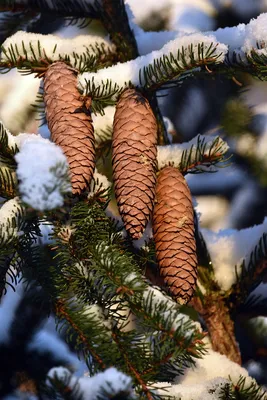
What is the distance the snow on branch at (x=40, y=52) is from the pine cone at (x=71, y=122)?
2cm

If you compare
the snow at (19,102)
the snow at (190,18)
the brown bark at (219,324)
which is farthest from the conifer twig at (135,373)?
the snow at (190,18)

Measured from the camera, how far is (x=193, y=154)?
1.04 metres

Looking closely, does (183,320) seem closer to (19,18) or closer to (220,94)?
(220,94)

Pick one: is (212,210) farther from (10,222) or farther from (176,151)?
(10,222)

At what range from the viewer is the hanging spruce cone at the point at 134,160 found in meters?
0.91

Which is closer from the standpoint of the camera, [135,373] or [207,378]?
[135,373]

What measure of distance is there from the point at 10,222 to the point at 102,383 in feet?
0.98

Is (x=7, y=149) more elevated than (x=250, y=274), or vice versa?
(x=7, y=149)

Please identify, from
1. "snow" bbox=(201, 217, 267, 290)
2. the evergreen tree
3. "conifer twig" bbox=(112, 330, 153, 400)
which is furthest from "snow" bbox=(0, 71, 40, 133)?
"conifer twig" bbox=(112, 330, 153, 400)

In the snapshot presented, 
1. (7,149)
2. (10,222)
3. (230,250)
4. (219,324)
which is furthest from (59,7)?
(219,324)

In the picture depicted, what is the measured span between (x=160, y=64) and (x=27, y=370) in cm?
68

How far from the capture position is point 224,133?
120 centimetres

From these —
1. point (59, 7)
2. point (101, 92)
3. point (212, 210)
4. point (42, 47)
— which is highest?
point (59, 7)

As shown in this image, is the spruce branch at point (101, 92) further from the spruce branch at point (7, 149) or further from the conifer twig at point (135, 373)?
the conifer twig at point (135, 373)
